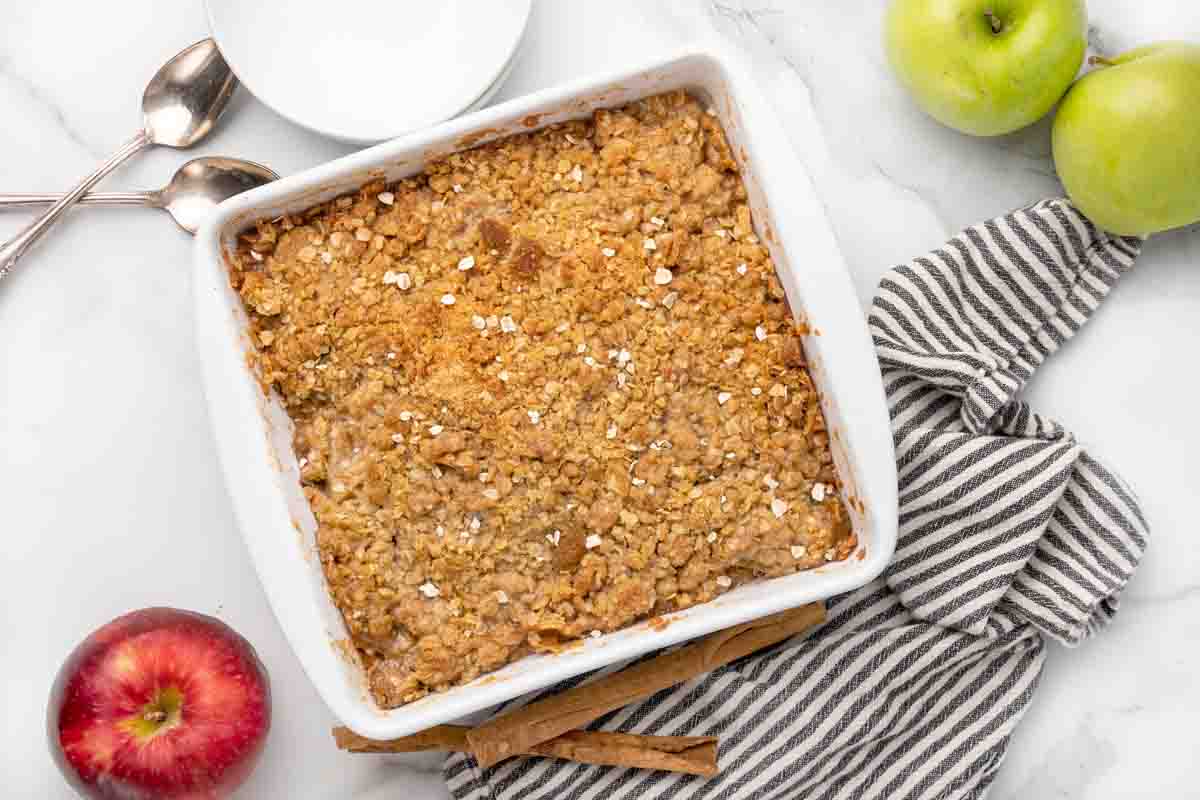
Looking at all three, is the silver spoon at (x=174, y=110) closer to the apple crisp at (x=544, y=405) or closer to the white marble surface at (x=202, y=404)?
the white marble surface at (x=202, y=404)

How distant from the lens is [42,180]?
1.69 meters

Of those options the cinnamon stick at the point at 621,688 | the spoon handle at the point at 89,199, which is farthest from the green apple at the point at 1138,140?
the spoon handle at the point at 89,199

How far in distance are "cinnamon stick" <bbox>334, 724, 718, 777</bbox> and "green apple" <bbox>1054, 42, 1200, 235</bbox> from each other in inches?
32.6

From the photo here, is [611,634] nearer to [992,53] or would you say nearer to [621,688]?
[621,688]

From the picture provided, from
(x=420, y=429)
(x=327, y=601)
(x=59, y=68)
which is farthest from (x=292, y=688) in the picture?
(x=59, y=68)

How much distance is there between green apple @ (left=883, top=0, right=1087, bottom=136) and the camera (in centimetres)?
154

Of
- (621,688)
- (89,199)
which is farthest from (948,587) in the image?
(89,199)

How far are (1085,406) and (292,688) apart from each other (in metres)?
1.11

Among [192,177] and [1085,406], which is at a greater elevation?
[192,177]

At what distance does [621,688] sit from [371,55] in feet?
2.87

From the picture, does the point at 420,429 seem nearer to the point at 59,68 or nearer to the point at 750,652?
→ the point at 750,652

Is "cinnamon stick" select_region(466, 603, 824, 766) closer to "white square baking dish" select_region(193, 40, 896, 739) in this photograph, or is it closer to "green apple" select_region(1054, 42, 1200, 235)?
"white square baking dish" select_region(193, 40, 896, 739)

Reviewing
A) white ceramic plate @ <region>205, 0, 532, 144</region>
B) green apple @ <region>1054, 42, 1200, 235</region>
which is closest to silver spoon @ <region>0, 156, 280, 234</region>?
white ceramic plate @ <region>205, 0, 532, 144</region>

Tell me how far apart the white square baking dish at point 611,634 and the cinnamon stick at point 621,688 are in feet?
0.39
